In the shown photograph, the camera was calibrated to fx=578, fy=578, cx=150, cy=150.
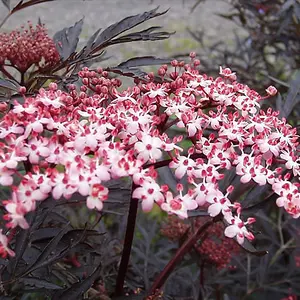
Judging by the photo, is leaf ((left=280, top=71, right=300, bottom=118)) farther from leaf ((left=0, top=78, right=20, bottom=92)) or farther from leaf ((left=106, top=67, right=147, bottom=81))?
leaf ((left=0, top=78, right=20, bottom=92))

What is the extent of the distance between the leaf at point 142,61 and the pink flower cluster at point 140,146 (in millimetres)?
42

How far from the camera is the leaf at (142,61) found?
71 cm

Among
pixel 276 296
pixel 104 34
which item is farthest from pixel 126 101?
pixel 276 296

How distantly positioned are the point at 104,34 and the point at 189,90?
15 cm

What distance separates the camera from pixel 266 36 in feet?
4.84

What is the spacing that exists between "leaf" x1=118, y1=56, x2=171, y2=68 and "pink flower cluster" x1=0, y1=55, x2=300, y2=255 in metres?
0.04

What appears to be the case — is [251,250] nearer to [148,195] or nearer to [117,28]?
[148,195]

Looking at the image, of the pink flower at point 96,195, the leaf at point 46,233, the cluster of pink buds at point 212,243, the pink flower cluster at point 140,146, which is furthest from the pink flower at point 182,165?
the cluster of pink buds at point 212,243

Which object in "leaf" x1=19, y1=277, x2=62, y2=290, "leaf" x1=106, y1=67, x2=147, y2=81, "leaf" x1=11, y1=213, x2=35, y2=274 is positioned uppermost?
"leaf" x1=106, y1=67, x2=147, y2=81

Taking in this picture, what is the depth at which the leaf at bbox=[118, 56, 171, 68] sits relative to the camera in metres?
0.71

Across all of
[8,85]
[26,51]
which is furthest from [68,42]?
[8,85]

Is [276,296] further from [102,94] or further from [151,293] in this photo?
[102,94]

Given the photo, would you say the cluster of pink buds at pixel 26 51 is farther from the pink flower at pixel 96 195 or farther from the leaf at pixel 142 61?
the pink flower at pixel 96 195

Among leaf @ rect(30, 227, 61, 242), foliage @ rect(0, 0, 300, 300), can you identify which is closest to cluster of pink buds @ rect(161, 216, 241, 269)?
foliage @ rect(0, 0, 300, 300)
